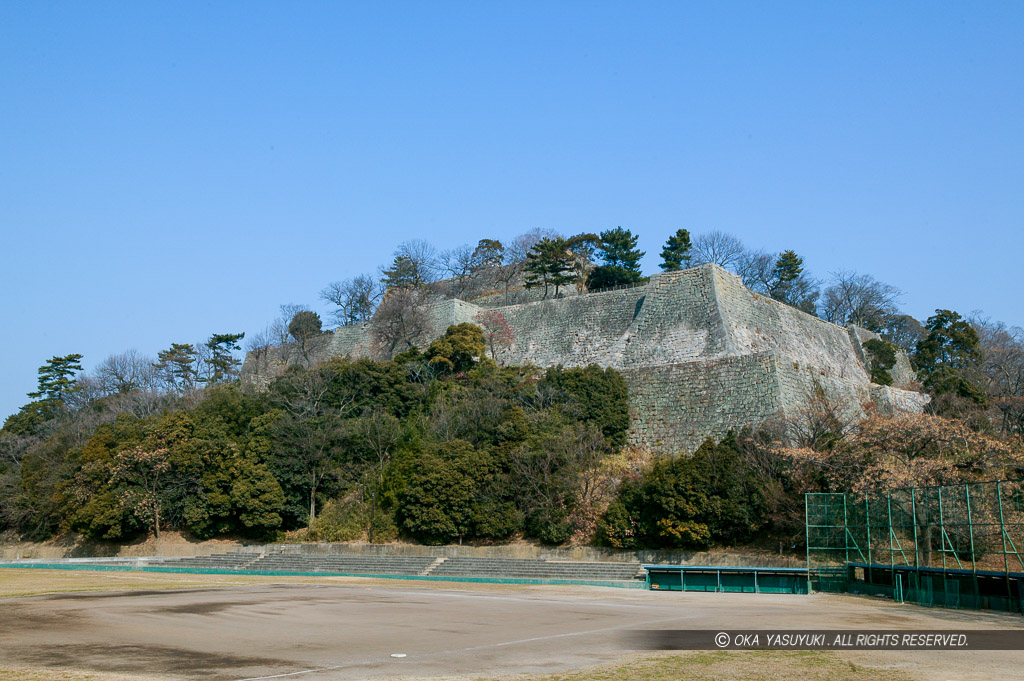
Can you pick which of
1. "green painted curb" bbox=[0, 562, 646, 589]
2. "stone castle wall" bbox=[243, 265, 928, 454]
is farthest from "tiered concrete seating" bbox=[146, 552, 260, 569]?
"stone castle wall" bbox=[243, 265, 928, 454]

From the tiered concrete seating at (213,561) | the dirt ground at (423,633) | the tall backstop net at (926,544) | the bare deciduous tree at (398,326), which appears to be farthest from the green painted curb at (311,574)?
the bare deciduous tree at (398,326)

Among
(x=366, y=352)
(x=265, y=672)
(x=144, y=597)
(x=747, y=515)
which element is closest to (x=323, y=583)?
(x=144, y=597)

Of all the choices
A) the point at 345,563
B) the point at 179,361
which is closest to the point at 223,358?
the point at 179,361

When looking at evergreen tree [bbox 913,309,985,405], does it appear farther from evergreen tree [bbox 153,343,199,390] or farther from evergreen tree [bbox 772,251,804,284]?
evergreen tree [bbox 153,343,199,390]

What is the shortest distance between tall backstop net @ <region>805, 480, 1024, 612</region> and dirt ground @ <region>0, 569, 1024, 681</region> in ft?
2.41

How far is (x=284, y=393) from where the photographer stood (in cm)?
3525

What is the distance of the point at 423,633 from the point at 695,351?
76.4ft

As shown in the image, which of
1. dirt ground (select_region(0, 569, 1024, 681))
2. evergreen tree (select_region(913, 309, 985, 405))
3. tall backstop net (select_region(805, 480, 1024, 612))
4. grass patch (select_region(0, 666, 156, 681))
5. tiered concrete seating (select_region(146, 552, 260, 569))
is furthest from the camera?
evergreen tree (select_region(913, 309, 985, 405))

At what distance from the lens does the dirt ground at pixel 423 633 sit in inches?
288

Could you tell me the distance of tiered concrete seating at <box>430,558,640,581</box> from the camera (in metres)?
20.4

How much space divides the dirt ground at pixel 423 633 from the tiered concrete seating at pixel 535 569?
113 inches

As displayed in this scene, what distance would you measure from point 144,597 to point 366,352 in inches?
1186

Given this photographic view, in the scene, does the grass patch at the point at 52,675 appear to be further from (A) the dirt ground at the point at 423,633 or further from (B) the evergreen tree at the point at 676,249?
(B) the evergreen tree at the point at 676,249

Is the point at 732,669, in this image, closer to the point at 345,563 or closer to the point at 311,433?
the point at 345,563
